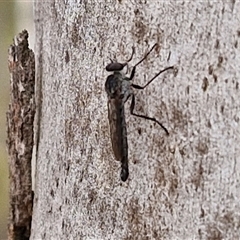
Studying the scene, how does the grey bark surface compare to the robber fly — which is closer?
the grey bark surface

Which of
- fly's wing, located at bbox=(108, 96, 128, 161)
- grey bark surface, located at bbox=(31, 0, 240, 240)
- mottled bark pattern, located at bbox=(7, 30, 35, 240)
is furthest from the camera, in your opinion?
mottled bark pattern, located at bbox=(7, 30, 35, 240)

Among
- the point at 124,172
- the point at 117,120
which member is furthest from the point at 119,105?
the point at 124,172

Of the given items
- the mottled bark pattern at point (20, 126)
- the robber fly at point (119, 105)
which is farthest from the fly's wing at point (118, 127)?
the mottled bark pattern at point (20, 126)

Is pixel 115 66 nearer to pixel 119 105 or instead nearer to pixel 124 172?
pixel 119 105

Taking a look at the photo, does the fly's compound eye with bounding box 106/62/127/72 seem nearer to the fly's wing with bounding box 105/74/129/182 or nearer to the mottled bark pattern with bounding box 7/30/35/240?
the fly's wing with bounding box 105/74/129/182

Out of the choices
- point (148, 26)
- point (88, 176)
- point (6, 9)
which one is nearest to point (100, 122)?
point (88, 176)

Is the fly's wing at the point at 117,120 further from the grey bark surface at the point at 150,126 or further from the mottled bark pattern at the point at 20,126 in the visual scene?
the mottled bark pattern at the point at 20,126

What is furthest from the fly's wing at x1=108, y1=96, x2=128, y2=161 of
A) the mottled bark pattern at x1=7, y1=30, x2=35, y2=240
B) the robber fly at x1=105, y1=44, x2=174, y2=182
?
the mottled bark pattern at x1=7, y1=30, x2=35, y2=240
